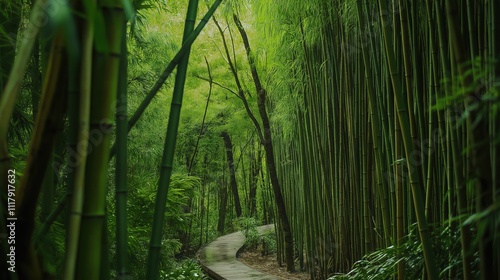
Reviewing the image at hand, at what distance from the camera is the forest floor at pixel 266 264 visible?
5266mm

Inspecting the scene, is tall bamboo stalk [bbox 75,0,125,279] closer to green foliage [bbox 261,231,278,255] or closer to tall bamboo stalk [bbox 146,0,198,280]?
tall bamboo stalk [bbox 146,0,198,280]

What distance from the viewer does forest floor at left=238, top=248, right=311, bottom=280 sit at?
527 cm

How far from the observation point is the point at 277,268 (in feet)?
20.2

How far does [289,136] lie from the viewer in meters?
5.67

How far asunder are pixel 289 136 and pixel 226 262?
173 centimetres

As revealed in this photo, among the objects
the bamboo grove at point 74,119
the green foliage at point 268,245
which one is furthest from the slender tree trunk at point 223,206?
the bamboo grove at point 74,119

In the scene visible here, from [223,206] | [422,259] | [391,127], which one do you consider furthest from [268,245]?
[422,259]

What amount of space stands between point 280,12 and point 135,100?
1.76 m

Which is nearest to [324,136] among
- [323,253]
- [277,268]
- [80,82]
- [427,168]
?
[323,253]

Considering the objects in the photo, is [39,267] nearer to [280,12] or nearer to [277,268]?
[280,12]

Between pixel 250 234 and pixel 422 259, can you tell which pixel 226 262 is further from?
pixel 422 259

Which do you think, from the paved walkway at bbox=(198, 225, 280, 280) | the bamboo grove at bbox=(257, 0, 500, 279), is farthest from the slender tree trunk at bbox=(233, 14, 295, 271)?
the paved walkway at bbox=(198, 225, 280, 280)

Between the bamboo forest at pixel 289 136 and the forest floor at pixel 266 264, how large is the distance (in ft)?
0.16

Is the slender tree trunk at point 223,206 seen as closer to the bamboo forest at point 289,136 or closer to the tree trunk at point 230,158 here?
the tree trunk at point 230,158
